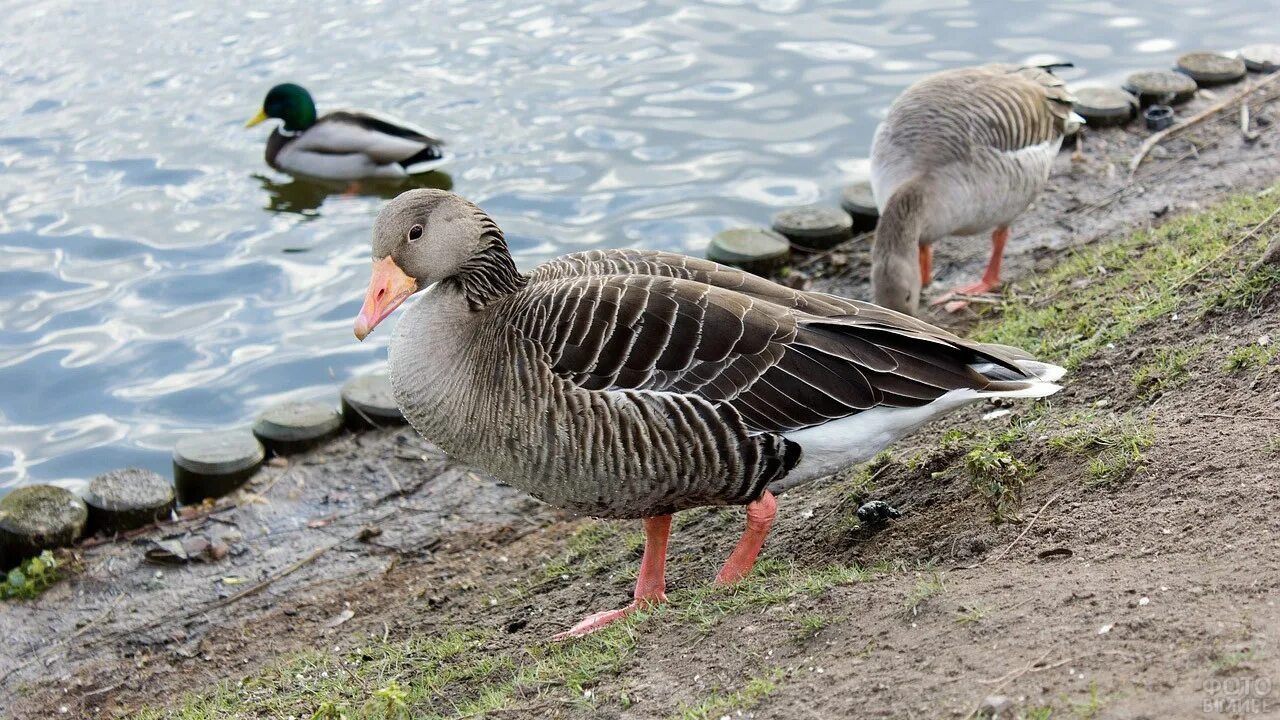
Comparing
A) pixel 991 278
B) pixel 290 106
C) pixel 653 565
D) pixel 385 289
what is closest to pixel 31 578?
pixel 385 289

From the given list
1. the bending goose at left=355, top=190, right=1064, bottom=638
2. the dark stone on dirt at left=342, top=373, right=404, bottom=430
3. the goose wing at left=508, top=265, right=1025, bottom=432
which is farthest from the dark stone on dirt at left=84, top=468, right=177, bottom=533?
the goose wing at left=508, top=265, right=1025, bottom=432

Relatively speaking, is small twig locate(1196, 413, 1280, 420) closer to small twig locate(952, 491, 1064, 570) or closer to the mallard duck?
A: small twig locate(952, 491, 1064, 570)

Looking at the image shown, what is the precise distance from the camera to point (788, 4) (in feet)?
46.7

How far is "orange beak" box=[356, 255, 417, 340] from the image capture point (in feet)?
16.6

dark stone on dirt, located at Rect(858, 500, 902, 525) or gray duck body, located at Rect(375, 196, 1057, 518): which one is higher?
gray duck body, located at Rect(375, 196, 1057, 518)

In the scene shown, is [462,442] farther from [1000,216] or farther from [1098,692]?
[1000,216]

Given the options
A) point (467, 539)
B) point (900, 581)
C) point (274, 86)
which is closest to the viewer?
point (900, 581)

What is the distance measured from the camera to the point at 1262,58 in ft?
40.3

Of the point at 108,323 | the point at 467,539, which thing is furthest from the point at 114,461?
the point at 467,539

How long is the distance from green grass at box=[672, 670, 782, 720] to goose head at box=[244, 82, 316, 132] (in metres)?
9.65

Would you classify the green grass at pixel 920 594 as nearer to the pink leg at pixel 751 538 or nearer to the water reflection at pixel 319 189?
the pink leg at pixel 751 538

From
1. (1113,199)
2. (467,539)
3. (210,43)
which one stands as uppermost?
(210,43)

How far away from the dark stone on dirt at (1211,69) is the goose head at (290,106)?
866cm

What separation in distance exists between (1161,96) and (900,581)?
889cm
